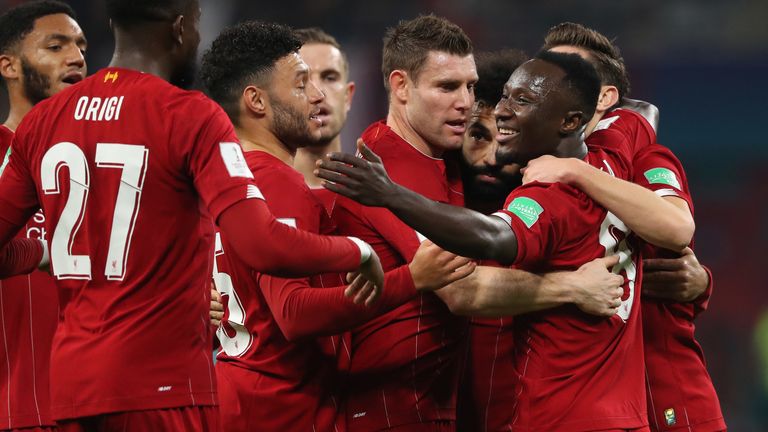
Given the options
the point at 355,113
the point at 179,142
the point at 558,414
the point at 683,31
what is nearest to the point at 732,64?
the point at 683,31

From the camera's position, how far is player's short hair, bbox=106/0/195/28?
3.52m

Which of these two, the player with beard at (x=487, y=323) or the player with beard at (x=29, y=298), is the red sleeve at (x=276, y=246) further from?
the player with beard at (x=29, y=298)

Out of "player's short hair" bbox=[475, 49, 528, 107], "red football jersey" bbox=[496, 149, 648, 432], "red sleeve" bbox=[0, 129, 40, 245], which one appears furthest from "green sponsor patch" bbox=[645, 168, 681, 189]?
"red sleeve" bbox=[0, 129, 40, 245]

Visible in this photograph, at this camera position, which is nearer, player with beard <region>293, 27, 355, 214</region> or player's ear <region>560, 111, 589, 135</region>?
player's ear <region>560, 111, 589, 135</region>

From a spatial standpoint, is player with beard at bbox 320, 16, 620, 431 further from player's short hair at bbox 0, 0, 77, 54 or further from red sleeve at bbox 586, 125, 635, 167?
player's short hair at bbox 0, 0, 77, 54

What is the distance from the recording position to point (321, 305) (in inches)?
143

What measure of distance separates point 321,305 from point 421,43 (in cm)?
159

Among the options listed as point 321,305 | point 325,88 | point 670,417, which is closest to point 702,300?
point 670,417

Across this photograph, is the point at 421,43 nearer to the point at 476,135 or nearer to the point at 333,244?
the point at 476,135

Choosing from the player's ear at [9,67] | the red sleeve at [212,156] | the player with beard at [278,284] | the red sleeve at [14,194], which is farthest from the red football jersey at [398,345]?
the player's ear at [9,67]

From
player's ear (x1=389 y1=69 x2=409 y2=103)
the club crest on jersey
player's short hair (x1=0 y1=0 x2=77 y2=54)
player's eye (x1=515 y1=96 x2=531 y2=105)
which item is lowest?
player's eye (x1=515 y1=96 x2=531 y2=105)

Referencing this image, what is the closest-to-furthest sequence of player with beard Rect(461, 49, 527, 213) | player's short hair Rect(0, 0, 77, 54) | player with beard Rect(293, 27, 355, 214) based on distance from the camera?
player with beard Rect(461, 49, 527, 213) < player's short hair Rect(0, 0, 77, 54) < player with beard Rect(293, 27, 355, 214)

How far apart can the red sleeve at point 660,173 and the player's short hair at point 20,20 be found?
3060 mm

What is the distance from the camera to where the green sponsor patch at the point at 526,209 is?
3.65m
